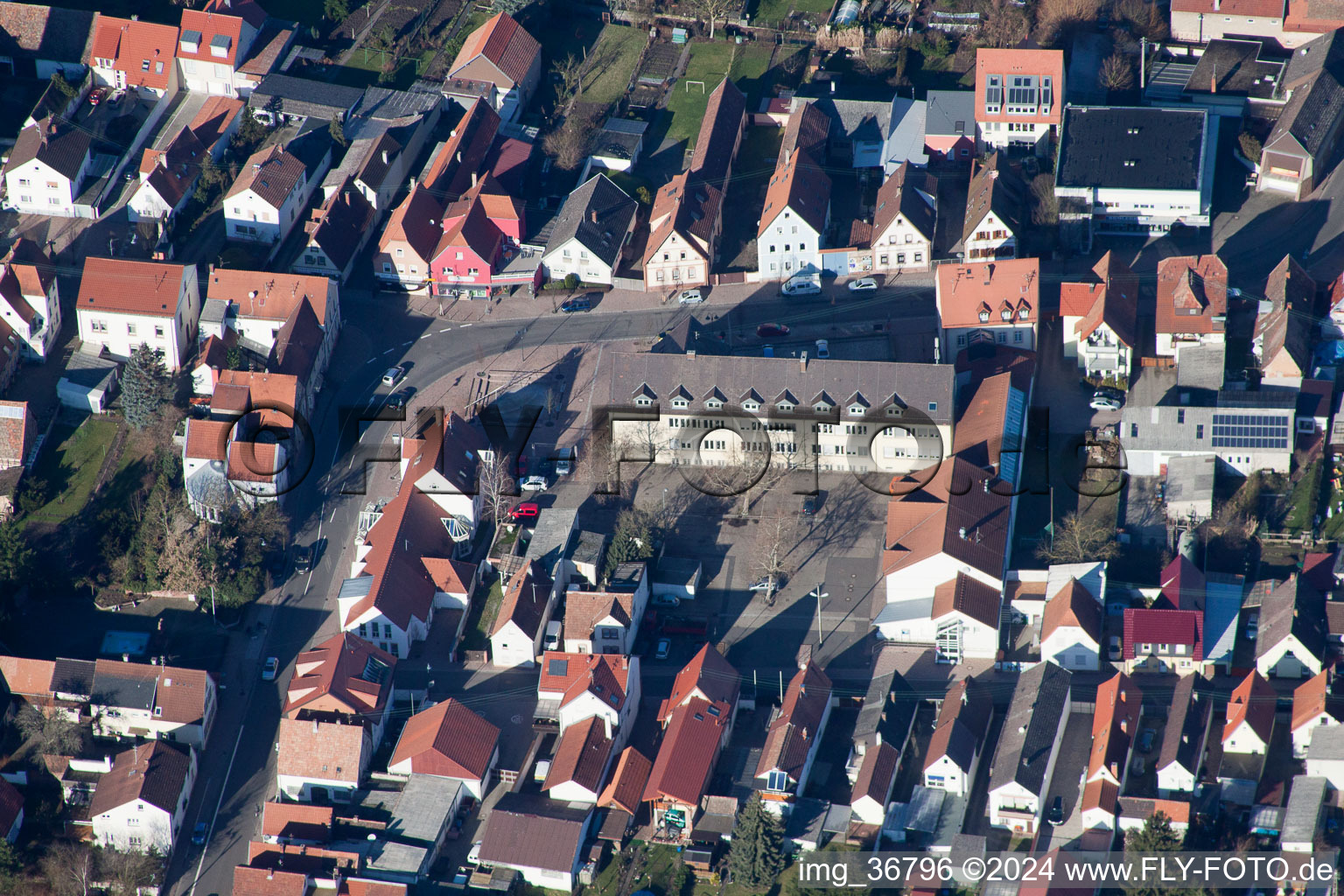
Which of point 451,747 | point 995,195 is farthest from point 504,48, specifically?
point 451,747

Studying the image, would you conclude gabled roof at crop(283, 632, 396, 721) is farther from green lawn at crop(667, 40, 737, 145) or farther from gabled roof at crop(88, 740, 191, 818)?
green lawn at crop(667, 40, 737, 145)

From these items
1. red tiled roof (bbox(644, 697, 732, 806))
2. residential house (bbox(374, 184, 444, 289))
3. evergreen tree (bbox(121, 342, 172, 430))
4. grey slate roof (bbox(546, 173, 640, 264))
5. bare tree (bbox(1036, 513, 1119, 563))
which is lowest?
red tiled roof (bbox(644, 697, 732, 806))

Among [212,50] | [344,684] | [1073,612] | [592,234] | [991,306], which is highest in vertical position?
[212,50]

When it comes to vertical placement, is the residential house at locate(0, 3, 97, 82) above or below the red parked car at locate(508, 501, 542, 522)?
above

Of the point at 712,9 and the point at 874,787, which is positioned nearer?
the point at 874,787

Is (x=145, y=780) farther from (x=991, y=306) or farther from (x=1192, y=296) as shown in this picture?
(x=1192, y=296)

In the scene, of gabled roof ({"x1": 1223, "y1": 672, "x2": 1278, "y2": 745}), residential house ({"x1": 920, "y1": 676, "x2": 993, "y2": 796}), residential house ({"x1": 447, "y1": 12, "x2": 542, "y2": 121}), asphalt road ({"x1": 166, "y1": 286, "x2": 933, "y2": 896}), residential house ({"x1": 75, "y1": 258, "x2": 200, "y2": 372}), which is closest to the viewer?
residential house ({"x1": 920, "y1": 676, "x2": 993, "y2": 796})

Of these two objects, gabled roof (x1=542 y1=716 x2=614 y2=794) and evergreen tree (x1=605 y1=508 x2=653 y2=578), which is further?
evergreen tree (x1=605 y1=508 x2=653 y2=578)

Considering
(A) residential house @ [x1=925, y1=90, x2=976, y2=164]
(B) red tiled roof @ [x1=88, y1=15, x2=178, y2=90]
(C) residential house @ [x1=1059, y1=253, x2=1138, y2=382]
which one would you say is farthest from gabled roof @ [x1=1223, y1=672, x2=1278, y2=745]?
(B) red tiled roof @ [x1=88, y1=15, x2=178, y2=90]
